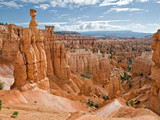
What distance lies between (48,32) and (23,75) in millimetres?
16100

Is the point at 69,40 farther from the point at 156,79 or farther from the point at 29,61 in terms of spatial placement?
the point at 156,79

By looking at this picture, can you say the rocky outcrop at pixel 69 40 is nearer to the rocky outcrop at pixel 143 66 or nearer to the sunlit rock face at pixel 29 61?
the rocky outcrop at pixel 143 66

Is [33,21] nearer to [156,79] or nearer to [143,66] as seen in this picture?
[156,79]

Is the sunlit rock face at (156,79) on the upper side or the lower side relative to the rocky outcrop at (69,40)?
lower

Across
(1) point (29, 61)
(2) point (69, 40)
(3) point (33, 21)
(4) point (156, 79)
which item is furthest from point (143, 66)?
(2) point (69, 40)

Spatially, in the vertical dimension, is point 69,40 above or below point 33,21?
below

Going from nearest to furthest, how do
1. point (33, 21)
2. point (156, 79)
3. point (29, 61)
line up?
point (156, 79), point (29, 61), point (33, 21)

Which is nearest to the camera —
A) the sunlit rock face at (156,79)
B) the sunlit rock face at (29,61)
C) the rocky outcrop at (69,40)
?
the sunlit rock face at (156,79)

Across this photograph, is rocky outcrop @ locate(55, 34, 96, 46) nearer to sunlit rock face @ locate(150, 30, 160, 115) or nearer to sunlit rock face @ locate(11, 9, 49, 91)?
sunlit rock face @ locate(11, 9, 49, 91)

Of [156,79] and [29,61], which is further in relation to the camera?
[29,61]

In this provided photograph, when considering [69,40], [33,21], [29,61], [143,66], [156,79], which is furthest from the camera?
[69,40]

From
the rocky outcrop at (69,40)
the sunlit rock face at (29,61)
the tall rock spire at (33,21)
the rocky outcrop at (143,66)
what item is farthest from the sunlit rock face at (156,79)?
the rocky outcrop at (69,40)

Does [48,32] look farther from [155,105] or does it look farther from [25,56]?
[155,105]

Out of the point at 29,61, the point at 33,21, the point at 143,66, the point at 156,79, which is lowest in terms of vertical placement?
the point at 143,66
